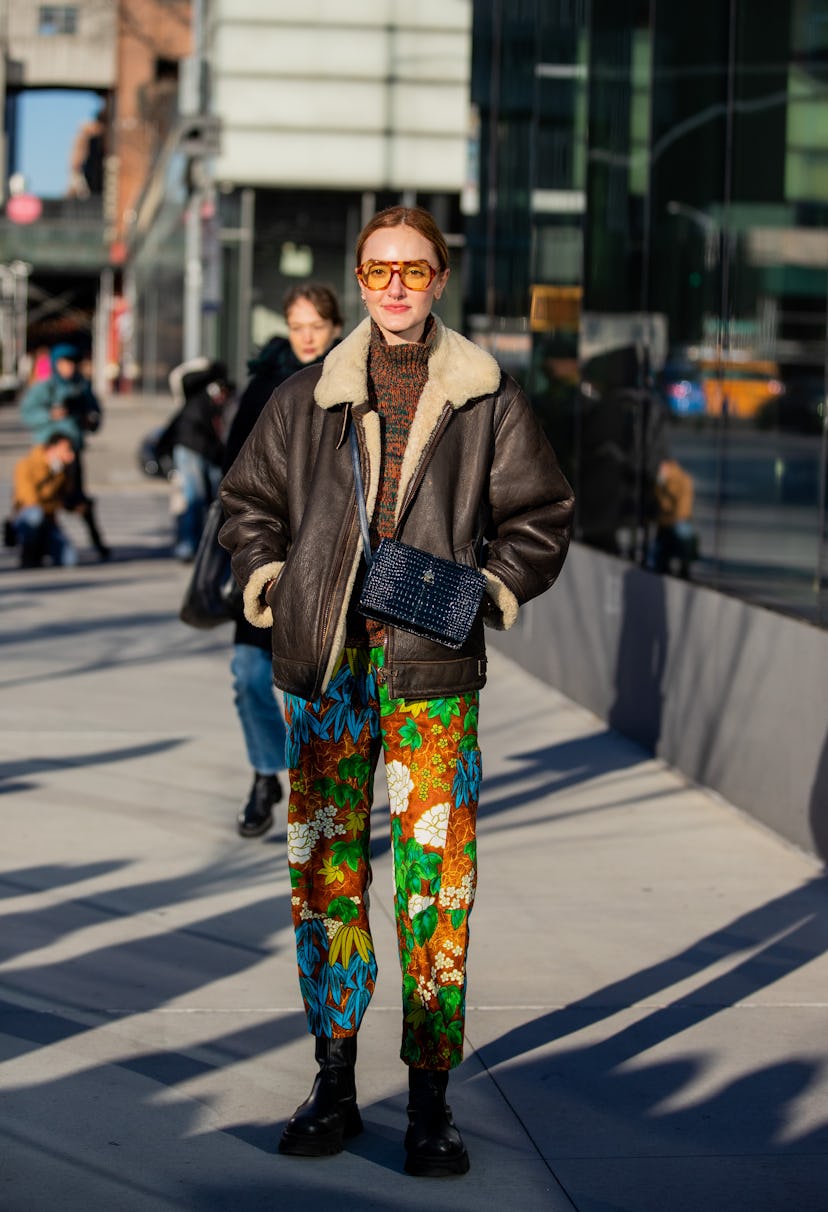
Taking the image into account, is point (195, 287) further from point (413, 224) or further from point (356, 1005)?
point (356, 1005)

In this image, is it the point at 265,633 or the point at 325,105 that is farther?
the point at 325,105

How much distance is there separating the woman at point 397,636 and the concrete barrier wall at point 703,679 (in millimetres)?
3011

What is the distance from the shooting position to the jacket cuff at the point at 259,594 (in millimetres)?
4375

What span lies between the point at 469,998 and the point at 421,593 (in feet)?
5.70

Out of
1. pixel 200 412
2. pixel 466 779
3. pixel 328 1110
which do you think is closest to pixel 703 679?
pixel 466 779

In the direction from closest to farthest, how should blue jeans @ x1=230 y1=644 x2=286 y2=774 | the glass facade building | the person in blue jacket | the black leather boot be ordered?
the black leather boot < blue jeans @ x1=230 y1=644 x2=286 y2=774 < the glass facade building < the person in blue jacket

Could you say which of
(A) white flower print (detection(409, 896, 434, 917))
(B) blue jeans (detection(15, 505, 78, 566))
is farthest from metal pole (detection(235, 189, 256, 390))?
(A) white flower print (detection(409, 896, 434, 917))

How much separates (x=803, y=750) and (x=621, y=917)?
1.27 meters

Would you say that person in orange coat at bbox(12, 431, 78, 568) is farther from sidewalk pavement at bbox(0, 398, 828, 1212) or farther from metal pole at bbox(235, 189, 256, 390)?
sidewalk pavement at bbox(0, 398, 828, 1212)

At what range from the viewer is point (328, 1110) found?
4.36m

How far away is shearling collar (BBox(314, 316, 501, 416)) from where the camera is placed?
4250mm

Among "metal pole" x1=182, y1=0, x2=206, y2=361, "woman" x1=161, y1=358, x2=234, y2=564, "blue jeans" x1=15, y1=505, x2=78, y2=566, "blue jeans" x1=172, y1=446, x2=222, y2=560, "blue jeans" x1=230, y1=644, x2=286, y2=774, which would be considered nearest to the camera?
"blue jeans" x1=230, y1=644, x2=286, y2=774

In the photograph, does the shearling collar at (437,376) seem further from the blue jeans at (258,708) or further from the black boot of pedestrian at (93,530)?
→ the black boot of pedestrian at (93,530)

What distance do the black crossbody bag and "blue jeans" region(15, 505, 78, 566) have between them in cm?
1275
